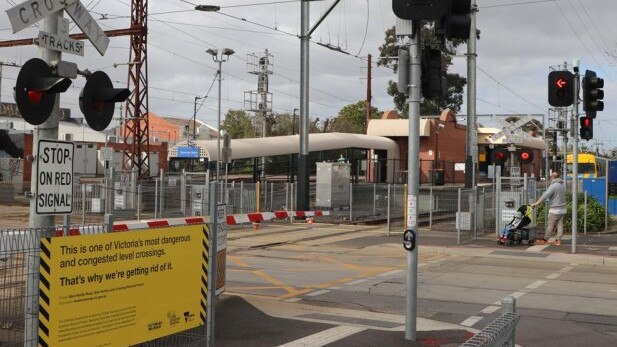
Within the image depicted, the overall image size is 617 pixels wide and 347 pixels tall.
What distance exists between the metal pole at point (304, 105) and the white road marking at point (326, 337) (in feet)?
62.5

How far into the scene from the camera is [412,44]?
7789mm

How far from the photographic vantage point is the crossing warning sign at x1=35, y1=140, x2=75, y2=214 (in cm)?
565

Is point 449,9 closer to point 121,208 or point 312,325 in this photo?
point 312,325

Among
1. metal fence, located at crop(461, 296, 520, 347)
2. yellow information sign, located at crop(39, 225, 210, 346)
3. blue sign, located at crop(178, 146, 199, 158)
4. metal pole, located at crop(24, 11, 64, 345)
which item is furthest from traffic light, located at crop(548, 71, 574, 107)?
blue sign, located at crop(178, 146, 199, 158)

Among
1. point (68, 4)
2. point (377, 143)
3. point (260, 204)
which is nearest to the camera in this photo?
point (68, 4)

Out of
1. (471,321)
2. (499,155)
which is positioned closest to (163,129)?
(499,155)

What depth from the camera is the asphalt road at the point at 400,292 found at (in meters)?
8.59

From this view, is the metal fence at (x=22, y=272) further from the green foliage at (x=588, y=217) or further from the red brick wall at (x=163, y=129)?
the red brick wall at (x=163, y=129)

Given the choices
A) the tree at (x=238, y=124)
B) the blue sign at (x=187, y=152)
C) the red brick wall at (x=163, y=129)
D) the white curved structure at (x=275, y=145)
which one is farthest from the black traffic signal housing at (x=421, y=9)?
the red brick wall at (x=163, y=129)

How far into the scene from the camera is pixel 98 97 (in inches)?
254

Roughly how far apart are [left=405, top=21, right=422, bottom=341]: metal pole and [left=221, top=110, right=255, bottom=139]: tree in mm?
93492

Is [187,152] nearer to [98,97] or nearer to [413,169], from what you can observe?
[413,169]

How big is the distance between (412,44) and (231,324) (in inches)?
160

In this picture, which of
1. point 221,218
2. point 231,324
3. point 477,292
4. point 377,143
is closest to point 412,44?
point 221,218
